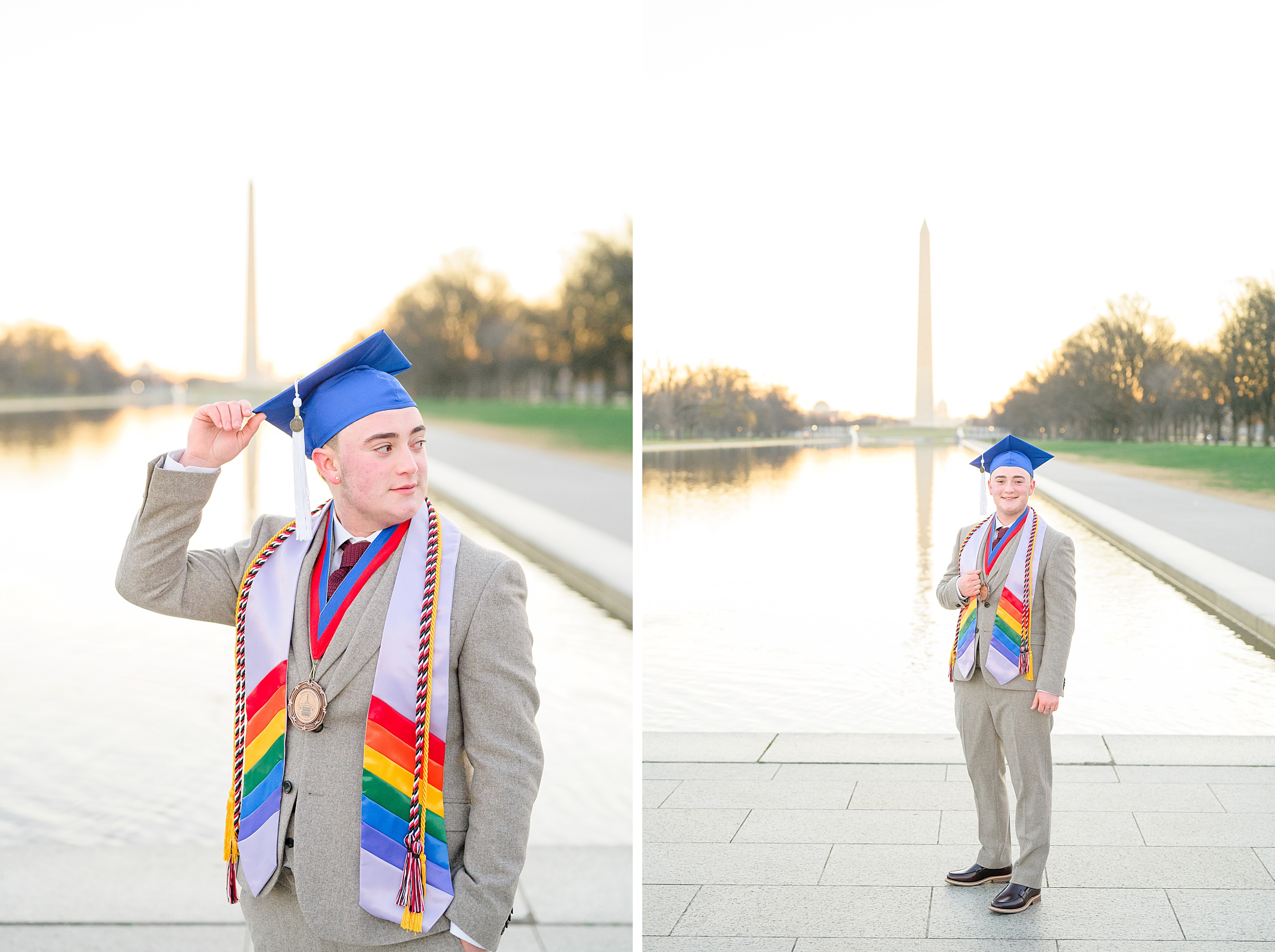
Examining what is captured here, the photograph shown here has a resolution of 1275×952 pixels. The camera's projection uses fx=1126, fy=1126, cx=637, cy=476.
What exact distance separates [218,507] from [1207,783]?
28.2 ft

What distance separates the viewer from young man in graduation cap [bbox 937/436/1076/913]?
11.8ft

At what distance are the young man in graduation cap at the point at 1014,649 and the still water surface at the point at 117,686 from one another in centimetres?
271

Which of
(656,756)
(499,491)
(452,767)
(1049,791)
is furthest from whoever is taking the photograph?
(499,491)

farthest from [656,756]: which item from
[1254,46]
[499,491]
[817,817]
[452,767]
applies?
[499,491]

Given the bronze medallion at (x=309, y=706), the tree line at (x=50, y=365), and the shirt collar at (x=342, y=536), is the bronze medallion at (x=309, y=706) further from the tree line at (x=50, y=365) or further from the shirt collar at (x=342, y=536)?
the tree line at (x=50, y=365)

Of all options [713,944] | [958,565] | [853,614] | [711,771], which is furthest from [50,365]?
[958,565]

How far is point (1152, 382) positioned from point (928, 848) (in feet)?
13.1

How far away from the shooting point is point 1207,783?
17.0 feet

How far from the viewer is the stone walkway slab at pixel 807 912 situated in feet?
12.5

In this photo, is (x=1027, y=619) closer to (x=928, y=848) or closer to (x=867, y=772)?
(x=928, y=848)

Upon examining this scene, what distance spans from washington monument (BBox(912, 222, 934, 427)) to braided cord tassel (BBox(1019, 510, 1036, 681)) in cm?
397

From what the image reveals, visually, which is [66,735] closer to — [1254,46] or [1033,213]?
[1033,213]

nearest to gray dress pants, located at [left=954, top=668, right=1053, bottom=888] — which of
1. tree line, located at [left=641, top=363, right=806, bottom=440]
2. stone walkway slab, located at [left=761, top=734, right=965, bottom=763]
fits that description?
stone walkway slab, located at [left=761, top=734, right=965, bottom=763]

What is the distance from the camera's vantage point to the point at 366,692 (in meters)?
1.50
